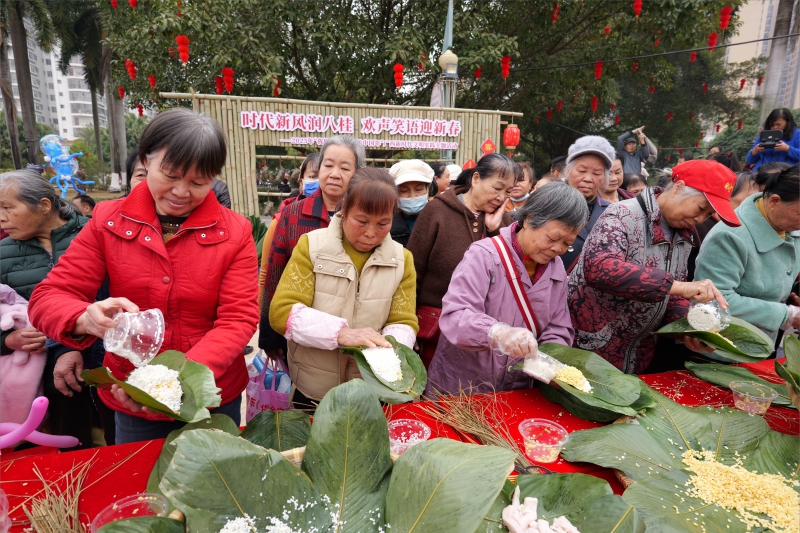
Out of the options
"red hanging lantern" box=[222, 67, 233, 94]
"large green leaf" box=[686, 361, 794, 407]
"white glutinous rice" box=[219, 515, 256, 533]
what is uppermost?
"red hanging lantern" box=[222, 67, 233, 94]

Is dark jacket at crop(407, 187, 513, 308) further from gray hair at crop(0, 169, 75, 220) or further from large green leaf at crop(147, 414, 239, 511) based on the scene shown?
gray hair at crop(0, 169, 75, 220)

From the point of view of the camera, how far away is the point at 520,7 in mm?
10188

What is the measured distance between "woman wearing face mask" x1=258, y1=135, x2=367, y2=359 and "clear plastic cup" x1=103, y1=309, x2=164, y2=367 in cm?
98

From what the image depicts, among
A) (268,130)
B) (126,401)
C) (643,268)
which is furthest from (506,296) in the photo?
(268,130)

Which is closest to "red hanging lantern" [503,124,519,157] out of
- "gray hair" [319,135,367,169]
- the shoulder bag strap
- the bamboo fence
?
the bamboo fence

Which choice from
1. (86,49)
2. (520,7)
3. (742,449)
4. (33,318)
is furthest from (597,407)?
(86,49)

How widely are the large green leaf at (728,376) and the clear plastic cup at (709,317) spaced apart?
0.69 feet

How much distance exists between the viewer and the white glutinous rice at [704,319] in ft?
5.81

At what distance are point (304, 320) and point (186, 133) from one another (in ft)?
2.35

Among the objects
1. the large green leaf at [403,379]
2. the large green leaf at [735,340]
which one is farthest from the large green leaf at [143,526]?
the large green leaf at [735,340]

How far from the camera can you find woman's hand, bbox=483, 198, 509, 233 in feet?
8.02

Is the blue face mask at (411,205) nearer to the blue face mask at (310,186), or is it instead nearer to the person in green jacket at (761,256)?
the blue face mask at (310,186)

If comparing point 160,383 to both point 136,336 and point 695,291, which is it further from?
point 695,291

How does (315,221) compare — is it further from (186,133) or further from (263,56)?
(263,56)
